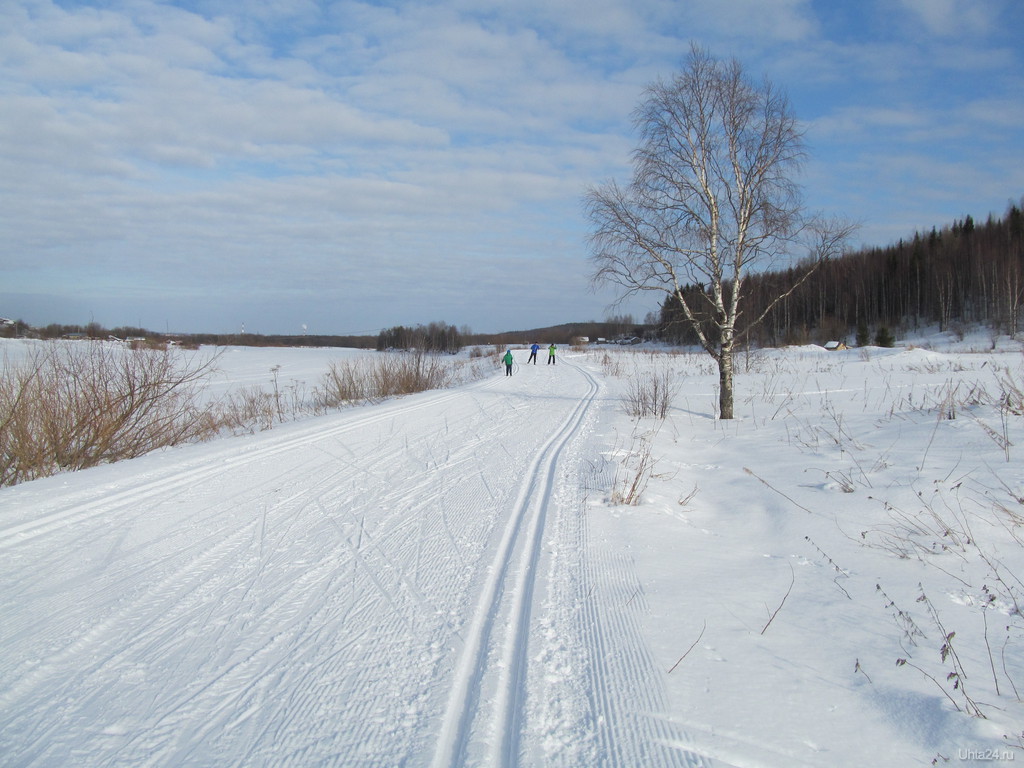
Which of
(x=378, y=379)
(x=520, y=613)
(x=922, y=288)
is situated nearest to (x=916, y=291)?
(x=922, y=288)

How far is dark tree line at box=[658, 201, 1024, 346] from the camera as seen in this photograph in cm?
5125

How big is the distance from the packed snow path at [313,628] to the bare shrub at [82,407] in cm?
150

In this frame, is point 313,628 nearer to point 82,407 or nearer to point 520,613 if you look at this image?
point 520,613

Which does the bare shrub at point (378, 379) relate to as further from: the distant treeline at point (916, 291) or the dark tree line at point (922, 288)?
the dark tree line at point (922, 288)

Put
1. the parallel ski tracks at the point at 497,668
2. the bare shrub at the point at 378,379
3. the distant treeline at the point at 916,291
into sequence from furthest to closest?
the distant treeline at the point at 916,291
the bare shrub at the point at 378,379
the parallel ski tracks at the point at 497,668

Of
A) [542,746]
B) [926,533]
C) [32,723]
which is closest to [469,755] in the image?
[542,746]

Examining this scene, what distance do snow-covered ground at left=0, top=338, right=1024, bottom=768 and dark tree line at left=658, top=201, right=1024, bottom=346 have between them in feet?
145

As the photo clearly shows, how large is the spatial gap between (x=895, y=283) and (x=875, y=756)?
80.8 meters

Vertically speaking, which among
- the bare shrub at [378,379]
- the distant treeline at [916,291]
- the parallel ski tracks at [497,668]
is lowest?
the parallel ski tracks at [497,668]

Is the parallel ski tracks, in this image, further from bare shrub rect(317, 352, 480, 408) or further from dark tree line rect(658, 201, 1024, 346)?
dark tree line rect(658, 201, 1024, 346)

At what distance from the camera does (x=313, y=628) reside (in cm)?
321

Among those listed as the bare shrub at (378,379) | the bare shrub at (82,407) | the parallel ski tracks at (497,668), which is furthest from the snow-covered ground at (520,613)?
the bare shrub at (378,379)

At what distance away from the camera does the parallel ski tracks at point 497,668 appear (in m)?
2.25

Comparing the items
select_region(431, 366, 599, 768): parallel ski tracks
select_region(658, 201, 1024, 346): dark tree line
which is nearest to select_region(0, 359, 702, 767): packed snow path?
select_region(431, 366, 599, 768): parallel ski tracks
